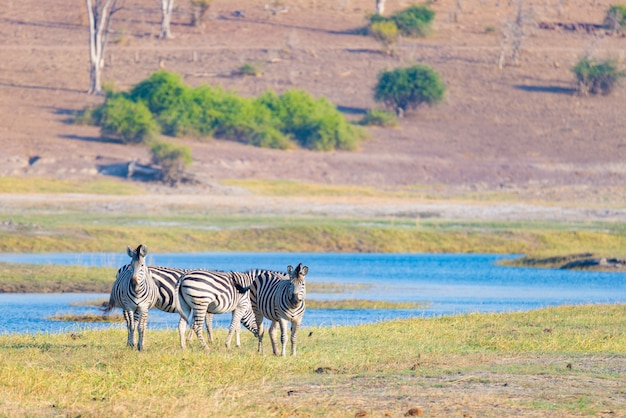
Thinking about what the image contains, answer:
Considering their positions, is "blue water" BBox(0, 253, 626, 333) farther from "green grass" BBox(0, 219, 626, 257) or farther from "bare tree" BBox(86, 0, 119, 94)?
"bare tree" BBox(86, 0, 119, 94)

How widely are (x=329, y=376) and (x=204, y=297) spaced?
211 centimetres

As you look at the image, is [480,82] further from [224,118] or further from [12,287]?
[12,287]

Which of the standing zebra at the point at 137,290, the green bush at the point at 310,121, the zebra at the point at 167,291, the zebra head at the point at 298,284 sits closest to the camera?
the zebra head at the point at 298,284

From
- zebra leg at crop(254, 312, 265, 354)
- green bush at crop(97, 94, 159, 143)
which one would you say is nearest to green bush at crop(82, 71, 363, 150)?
green bush at crop(97, 94, 159, 143)

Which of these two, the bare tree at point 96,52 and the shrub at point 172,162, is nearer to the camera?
the shrub at point 172,162

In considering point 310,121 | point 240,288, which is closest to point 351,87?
point 310,121

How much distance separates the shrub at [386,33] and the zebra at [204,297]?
2478 inches

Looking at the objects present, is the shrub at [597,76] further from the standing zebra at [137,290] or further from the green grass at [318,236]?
the standing zebra at [137,290]

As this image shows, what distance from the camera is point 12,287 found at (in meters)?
23.9

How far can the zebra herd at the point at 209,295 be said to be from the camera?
43.4 feet

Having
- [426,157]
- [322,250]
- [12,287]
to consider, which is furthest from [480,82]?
[12,287]

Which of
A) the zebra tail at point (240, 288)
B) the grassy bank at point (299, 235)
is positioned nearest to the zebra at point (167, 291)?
the zebra tail at point (240, 288)

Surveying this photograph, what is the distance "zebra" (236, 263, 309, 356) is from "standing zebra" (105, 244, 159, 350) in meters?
Answer: 1.04

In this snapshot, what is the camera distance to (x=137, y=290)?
13.5 meters
